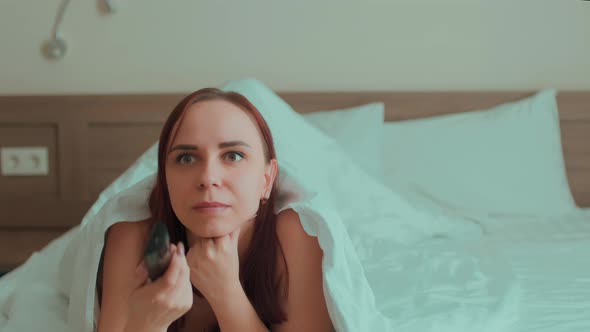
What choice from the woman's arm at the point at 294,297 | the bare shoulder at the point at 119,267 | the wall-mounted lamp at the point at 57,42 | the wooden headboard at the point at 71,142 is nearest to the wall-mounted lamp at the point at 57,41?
the wall-mounted lamp at the point at 57,42

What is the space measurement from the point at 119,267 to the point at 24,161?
1231 mm

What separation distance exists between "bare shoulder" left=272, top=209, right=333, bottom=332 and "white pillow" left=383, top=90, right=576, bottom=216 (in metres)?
0.96

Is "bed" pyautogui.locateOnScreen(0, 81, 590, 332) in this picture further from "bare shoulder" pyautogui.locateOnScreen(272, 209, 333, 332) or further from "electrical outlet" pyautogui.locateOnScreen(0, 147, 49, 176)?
"bare shoulder" pyautogui.locateOnScreen(272, 209, 333, 332)

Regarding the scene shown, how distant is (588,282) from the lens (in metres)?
1.32

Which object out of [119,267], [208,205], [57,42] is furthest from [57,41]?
[208,205]

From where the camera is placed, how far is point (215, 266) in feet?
2.90

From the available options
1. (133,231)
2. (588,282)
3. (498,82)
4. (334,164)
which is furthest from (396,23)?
(133,231)

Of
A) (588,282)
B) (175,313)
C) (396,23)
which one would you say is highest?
(396,23)

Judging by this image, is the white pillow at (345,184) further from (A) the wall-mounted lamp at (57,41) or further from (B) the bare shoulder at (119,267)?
(A) the wall-mounted lamp at (57,41)

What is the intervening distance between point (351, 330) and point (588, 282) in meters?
0.67

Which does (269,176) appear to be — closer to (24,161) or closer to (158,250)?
(158,250)

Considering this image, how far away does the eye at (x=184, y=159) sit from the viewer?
906 millimetres

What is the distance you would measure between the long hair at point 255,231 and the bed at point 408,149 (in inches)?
32.6

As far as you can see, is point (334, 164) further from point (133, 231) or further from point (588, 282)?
point (133, 231)
